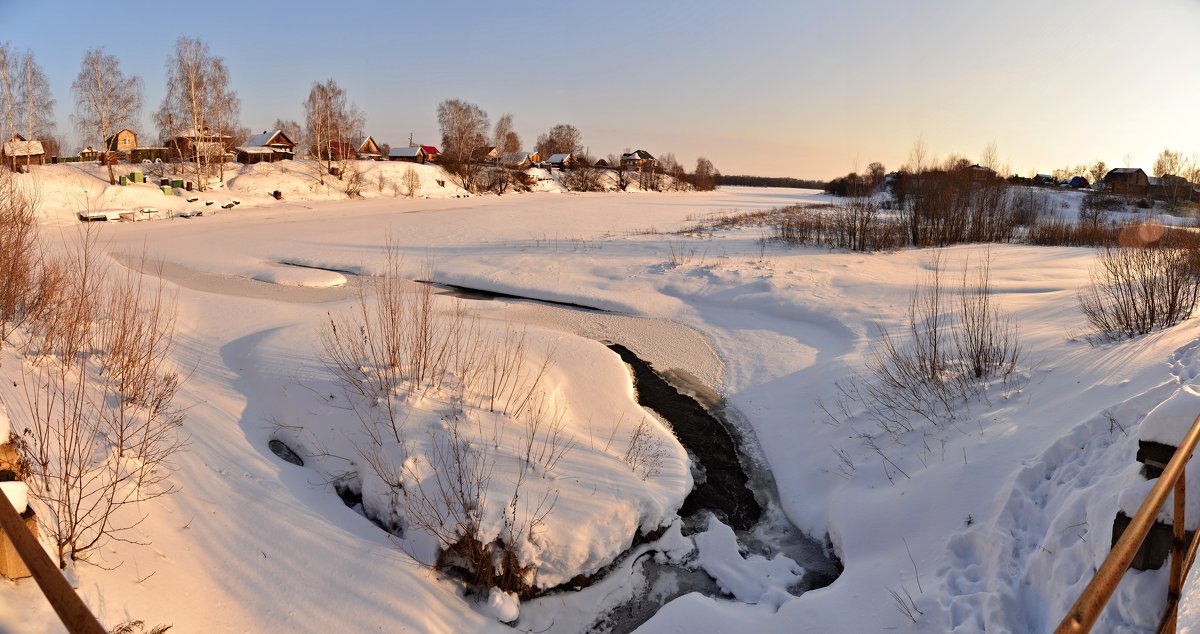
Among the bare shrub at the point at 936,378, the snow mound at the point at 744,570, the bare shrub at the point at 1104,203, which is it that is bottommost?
the snow mound at the point at 744,570

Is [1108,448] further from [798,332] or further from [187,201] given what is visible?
[187,201]

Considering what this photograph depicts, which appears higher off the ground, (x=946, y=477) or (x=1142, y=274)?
(x=1142, y=274)

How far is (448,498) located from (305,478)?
1.57 meters

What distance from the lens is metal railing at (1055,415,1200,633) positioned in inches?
54.3

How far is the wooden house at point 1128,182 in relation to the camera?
1808 inches

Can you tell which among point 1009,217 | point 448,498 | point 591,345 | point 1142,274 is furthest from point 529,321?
point 1009,217

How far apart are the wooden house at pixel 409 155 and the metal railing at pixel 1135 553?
66.5 m

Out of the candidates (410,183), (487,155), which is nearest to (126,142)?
(410,183)

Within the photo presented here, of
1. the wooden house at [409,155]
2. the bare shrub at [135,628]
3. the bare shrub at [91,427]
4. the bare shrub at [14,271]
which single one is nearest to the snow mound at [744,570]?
the bare shrub at [135,628]

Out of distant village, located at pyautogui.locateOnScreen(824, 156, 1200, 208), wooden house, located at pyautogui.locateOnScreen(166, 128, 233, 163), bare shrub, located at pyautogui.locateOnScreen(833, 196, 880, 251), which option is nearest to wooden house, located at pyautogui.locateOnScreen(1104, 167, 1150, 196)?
→ distant village, located at pyautogui.locateOnScreen(824, 156, 1200, 208)

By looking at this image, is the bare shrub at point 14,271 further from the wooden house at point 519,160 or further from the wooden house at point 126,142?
the wooden house at point 519,160

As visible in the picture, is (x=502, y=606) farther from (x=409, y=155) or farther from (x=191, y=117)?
(x=409, y=155)

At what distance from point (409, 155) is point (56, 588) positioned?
219 feet

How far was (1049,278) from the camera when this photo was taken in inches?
549
